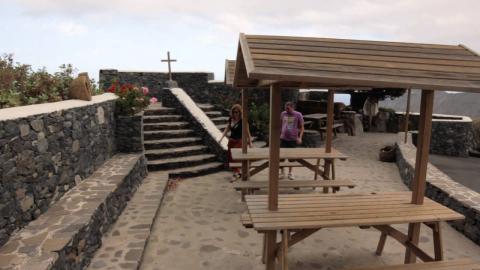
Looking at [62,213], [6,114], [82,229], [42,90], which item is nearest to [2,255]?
[82,229]

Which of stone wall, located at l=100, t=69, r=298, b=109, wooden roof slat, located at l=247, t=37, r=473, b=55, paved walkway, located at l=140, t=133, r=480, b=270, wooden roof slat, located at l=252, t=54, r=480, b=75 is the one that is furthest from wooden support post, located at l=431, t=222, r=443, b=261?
stone wall, located at l=100, t=69, r=298, b=109

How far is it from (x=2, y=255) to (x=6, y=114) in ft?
4.66

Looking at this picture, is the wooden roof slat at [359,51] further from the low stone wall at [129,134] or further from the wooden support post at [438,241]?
the low stone wall at [129,134]

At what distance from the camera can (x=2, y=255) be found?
3119 millimetres

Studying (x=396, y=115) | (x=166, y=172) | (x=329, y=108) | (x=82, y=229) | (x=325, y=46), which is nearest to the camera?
(x=325, y=46)

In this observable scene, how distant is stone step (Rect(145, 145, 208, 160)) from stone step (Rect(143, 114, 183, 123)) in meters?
1.46

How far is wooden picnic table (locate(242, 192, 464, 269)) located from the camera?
3.26m

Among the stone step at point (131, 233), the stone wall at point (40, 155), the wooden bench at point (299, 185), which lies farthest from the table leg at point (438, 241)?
the stone wall at point (40, 155)

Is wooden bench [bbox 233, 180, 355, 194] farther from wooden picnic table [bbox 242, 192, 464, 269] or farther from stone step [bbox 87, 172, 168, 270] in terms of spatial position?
wooden picnic table [bbox 242, 192, 464, 269]

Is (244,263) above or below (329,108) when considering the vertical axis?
below

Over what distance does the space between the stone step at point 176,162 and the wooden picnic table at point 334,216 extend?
442 centimetres

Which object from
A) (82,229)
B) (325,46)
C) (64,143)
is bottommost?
(82,229)

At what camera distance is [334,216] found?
11.3 ft

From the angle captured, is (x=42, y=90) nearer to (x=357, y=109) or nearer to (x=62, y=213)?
(x=62, y=213)
